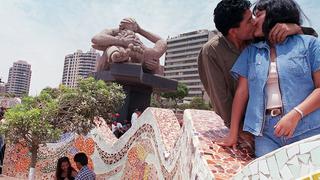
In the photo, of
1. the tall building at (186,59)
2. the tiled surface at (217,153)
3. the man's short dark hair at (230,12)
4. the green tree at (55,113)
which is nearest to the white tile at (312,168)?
the tiled surface at (217,153)

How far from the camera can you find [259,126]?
2271 mm

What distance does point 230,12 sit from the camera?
2453 millimetres

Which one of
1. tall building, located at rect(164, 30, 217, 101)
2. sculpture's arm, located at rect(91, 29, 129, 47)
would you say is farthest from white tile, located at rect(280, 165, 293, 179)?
tall building, located at rect(164, 30, 217, 101)

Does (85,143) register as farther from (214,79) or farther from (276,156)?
(276,156)

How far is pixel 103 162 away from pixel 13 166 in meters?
3.87

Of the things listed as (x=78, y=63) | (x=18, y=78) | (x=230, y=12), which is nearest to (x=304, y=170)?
(x=230, y=12)

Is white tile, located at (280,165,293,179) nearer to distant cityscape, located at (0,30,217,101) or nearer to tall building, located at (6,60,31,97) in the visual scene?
distant cityscape, located at (0,30,217,101)

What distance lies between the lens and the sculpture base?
13.9 meters

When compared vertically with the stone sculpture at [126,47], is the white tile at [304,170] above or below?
below

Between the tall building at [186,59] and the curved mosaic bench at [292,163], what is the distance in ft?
239

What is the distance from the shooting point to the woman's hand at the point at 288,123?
2.07 m

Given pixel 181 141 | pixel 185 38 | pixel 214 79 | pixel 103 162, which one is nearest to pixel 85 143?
pixel 103 162

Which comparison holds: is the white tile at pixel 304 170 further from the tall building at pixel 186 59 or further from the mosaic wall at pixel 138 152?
the tall building at pixel 186 59

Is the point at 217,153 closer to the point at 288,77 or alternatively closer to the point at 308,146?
the point at 288,77
